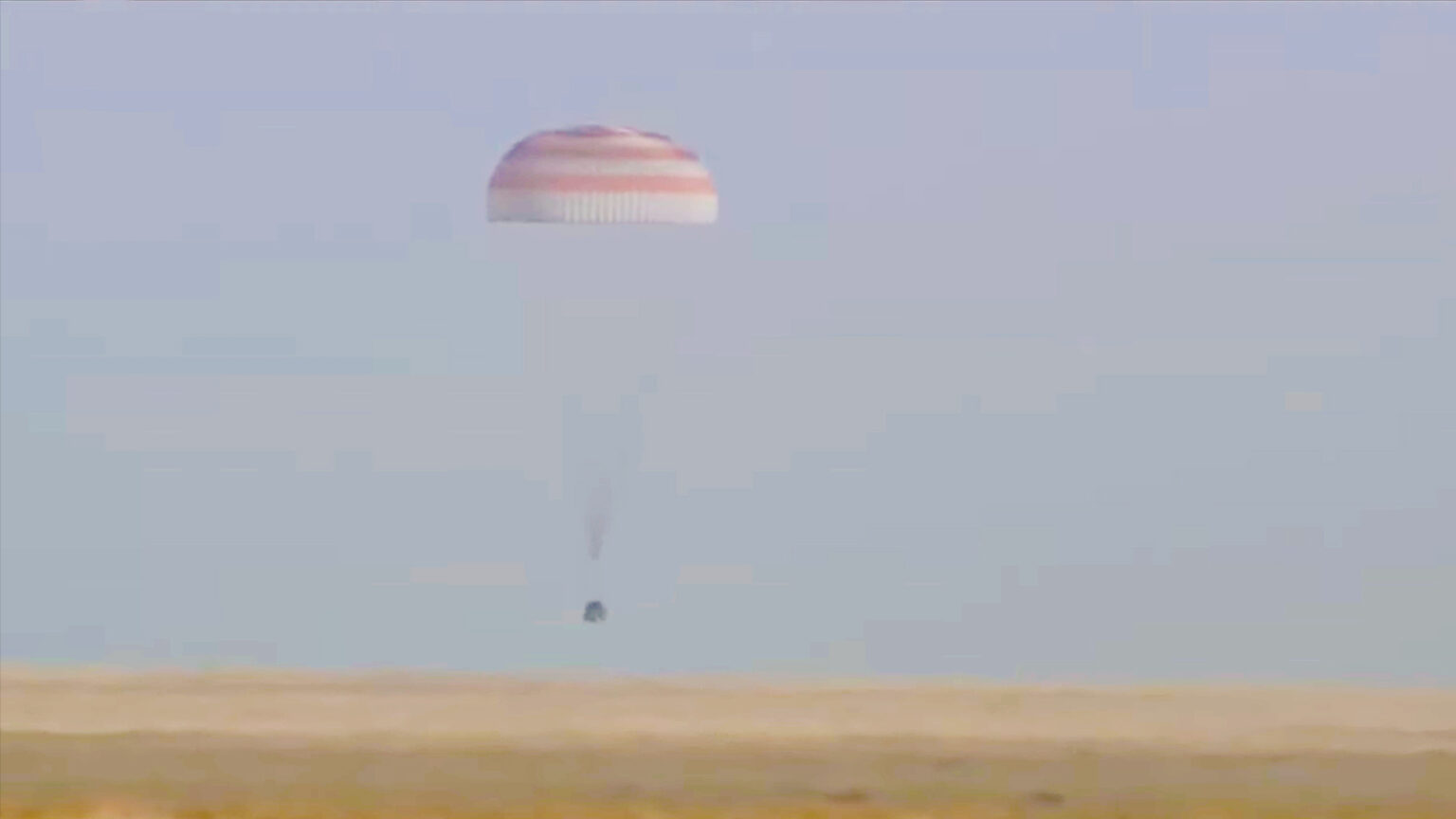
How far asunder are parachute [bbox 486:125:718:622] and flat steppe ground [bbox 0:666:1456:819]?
757 centimetres

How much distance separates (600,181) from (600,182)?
3cm

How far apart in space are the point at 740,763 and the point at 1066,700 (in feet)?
116

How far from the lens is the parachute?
59.4m

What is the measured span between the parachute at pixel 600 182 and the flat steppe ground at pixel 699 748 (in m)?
7.57

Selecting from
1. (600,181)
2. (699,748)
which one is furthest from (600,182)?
(699,748)

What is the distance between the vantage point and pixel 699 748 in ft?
268

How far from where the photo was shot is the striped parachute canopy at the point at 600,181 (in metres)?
59.4

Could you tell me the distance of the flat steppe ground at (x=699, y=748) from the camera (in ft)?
188

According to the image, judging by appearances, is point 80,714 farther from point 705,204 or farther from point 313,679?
point 705,204

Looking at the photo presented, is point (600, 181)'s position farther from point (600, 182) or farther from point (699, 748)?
point (699, 748)

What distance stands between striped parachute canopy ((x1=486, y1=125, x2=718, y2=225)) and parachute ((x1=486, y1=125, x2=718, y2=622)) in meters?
0.01

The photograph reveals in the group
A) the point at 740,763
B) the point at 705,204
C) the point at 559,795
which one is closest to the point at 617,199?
the point at 705,204

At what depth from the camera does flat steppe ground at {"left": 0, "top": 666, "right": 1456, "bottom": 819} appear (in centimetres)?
5734

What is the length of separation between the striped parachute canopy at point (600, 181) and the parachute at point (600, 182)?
0.01 metres
